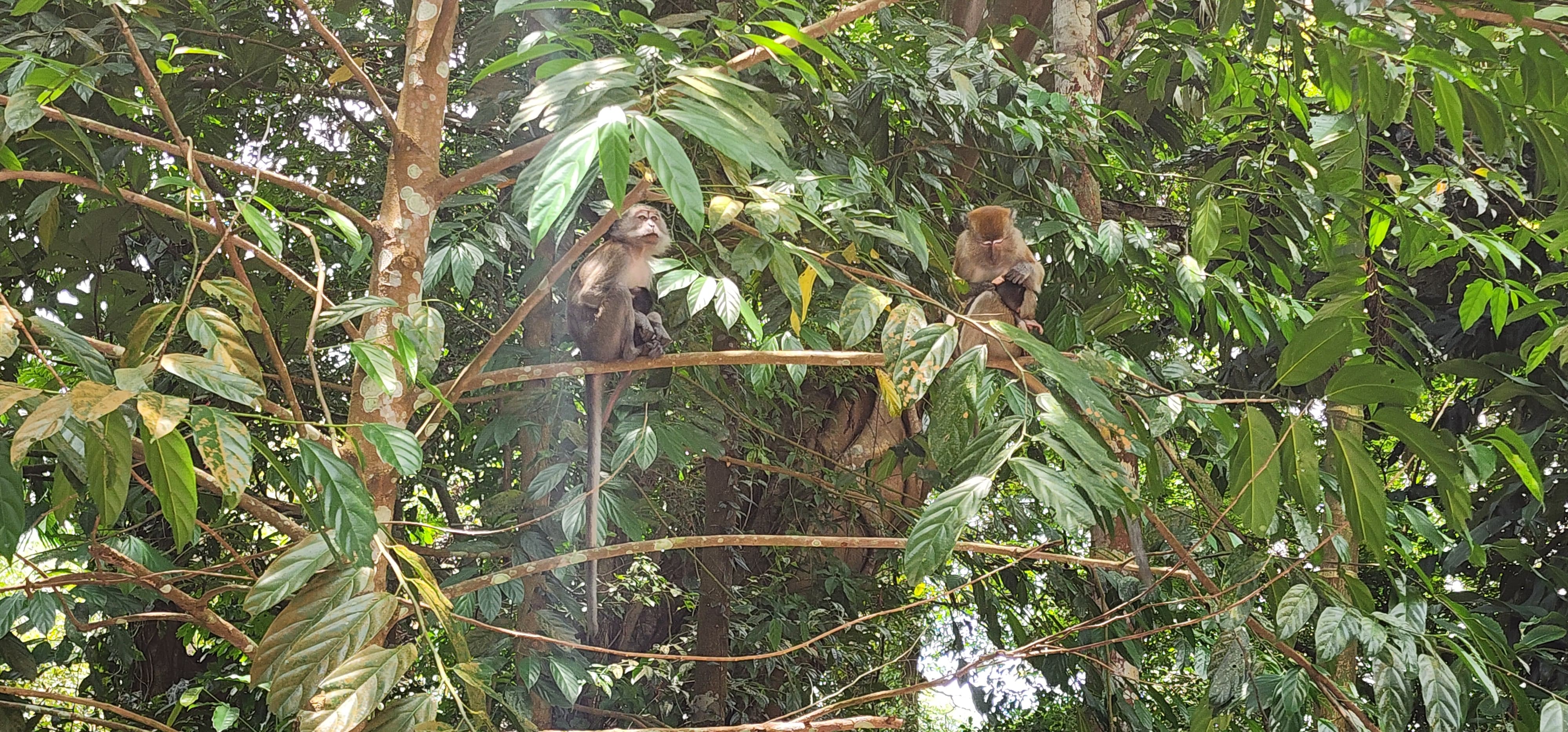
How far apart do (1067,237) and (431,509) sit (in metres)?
2.11

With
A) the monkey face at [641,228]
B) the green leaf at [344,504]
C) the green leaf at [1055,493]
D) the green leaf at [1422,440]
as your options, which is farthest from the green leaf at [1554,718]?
the monkey face at [641,228]

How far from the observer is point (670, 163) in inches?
35.2

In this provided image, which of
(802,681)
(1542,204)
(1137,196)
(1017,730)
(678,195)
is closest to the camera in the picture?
(678,195)

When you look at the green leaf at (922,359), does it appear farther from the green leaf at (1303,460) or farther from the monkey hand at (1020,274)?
the monkey hand at (1020,274)

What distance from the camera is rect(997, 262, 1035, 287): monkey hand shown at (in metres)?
2.79

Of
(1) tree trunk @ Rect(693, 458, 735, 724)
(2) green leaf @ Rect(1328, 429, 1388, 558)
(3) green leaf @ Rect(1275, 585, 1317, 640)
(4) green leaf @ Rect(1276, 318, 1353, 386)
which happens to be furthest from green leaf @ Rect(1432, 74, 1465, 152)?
(1) tree trunk @ Rect(693, 458, 735, 724)

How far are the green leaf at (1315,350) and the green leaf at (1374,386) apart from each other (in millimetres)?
28

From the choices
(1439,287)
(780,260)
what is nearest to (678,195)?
(780,260)

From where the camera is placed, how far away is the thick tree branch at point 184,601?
1353 mm

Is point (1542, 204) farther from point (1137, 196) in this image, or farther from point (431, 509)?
point (431, 509)

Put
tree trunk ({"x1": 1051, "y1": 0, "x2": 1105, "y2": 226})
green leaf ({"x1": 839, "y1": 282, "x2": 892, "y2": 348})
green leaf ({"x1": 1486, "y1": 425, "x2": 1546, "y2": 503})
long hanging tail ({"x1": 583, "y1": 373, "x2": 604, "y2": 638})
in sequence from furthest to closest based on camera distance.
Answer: tree trunk ({"x1": 1051, "y1": 0, "x2": 1105, "y2": 226}), long hanging tail ({"x1": 583, "y1": 373, "x2": 604, "y2": 638}), green leaf ({"x1": 1486, "y1": 425, "x2": 1546, "y2": 503}), green leaf ({"x1": 839, "y1": 282, "x2": 892, "y2": 348})

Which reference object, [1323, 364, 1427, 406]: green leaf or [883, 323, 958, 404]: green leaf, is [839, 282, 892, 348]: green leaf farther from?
[1323, 364, 1427, 406]: green leaf

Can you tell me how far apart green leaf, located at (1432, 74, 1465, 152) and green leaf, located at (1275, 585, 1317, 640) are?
2.47 ft

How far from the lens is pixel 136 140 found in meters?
1.34
